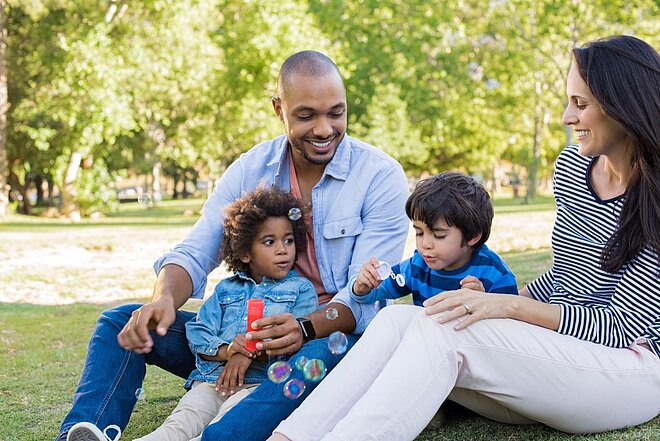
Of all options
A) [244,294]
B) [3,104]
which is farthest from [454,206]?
[3,104]

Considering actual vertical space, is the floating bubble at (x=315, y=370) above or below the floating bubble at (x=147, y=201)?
above

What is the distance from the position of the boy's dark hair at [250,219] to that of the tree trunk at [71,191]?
2315 centimetres

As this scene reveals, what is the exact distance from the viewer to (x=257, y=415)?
9.77 ft

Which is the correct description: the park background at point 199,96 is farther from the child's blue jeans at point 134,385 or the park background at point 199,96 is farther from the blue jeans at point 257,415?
the blue jeans at point 257,415

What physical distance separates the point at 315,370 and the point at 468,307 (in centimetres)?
67

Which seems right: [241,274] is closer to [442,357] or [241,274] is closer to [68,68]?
[442,357]

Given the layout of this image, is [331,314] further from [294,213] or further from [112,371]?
[112,371]

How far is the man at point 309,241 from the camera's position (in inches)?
131

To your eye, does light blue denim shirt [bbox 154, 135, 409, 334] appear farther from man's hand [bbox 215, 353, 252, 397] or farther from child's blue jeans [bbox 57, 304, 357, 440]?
man's hand [bbox 215, 353, 252, 397]

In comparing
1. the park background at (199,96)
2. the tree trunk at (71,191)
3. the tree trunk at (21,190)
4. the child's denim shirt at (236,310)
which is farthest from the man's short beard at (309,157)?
the tree trunk at (21,190)

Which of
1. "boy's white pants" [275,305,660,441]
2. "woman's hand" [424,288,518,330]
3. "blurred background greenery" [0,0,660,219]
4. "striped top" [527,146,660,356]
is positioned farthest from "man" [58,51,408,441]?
"blurred background greenery" [0,0,660,219]

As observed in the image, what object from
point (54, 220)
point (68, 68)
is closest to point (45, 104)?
point (68, 68)

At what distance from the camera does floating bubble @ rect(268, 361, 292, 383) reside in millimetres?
3062

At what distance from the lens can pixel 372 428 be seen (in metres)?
2.59
